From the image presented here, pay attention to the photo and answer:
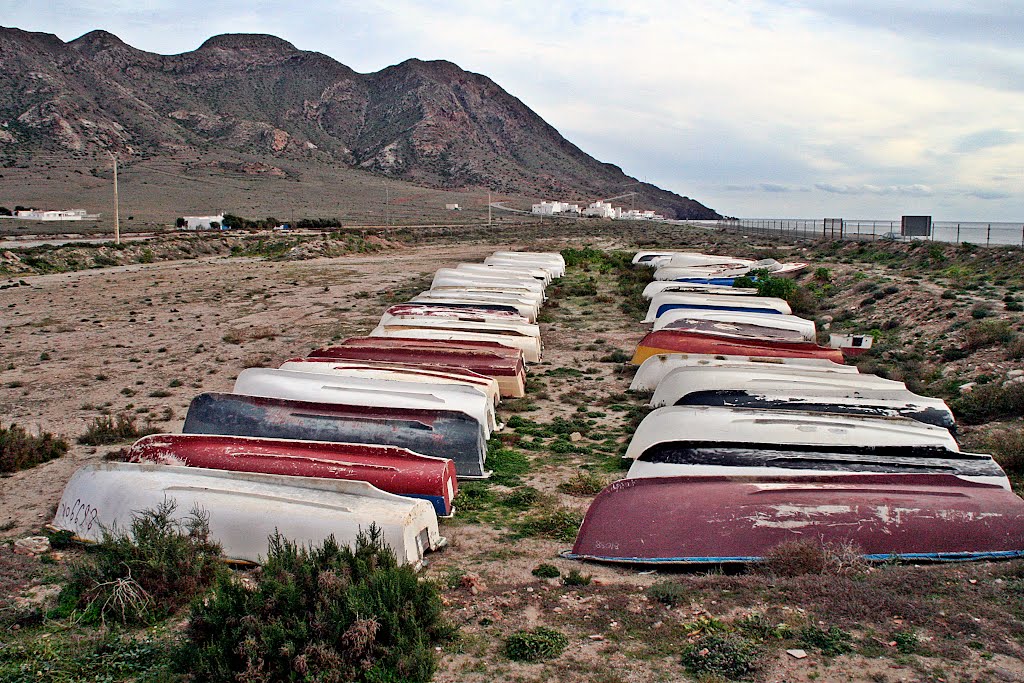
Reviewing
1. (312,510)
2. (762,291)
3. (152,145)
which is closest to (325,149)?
(152,145)

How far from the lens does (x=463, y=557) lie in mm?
6609

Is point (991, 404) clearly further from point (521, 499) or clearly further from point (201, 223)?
point (201, 223)

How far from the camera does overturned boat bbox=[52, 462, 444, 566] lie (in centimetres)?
621

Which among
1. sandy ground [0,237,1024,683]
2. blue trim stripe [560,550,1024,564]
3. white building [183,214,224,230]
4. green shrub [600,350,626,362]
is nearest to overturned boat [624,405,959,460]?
sandy ground [0,237,1024,683]

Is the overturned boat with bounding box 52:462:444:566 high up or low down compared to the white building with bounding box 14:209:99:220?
down

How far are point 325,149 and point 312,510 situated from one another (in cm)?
14357

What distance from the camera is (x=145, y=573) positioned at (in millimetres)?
5605

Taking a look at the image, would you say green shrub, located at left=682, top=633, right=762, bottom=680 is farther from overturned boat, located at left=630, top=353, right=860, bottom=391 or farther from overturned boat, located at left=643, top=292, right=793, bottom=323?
overturned boat, located at left=643, top=292, right=793, bottom=323

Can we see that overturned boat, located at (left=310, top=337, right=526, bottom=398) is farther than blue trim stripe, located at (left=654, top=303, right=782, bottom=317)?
No

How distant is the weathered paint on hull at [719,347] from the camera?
1367 centimetres

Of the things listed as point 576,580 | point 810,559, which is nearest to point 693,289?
point 810,559

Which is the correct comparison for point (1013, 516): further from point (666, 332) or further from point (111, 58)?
point (111, 58)

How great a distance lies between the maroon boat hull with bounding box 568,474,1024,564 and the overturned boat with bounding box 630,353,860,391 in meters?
4.91

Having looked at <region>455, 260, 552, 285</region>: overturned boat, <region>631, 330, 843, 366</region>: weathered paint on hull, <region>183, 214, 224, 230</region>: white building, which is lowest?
<region>631, 330, 843, 366</region>: weathered paint on hull
